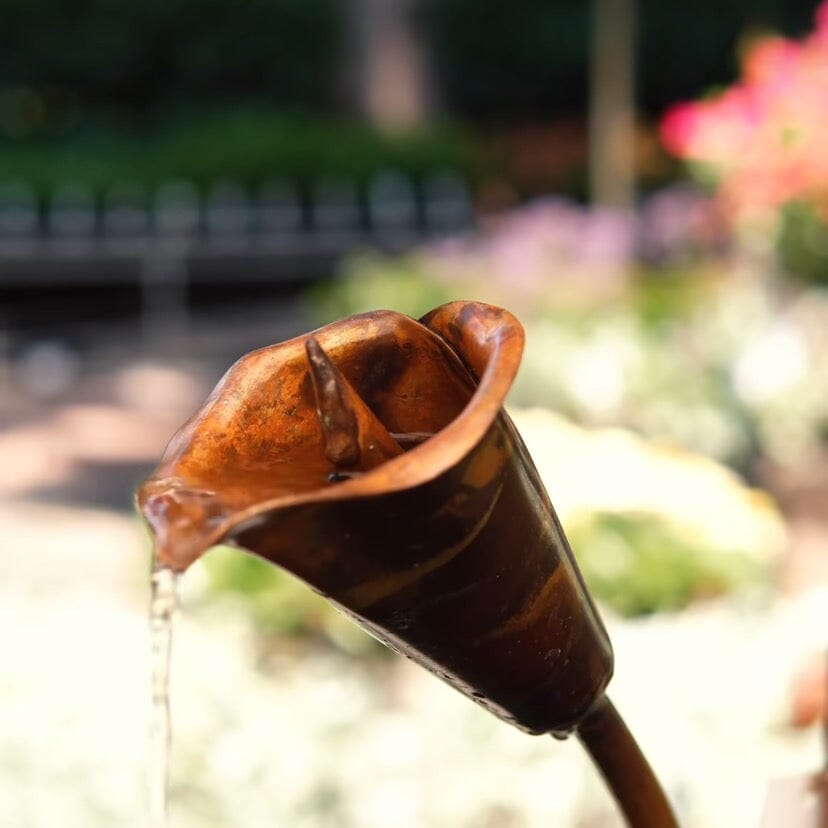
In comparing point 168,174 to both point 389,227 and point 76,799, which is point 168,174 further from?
point 76,799

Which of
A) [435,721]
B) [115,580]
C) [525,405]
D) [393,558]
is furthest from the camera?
[525,405]

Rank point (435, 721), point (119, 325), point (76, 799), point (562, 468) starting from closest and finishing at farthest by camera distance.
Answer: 1. point (76, 799)
2. point (435, 721)
3. point (562, 468)
4. point (119, 325)

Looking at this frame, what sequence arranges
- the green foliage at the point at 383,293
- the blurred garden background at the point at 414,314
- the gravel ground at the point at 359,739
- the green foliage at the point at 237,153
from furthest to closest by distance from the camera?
the green foliage at the point at 237,153, the green foliage at the point at 383,293, the blurred garden background at the point at 414,314, the gravel ground at the point at 359,739

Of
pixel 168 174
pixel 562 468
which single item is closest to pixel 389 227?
pixel 168 174

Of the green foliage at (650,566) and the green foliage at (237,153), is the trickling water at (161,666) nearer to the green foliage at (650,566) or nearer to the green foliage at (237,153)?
the green foliage at (650,566)

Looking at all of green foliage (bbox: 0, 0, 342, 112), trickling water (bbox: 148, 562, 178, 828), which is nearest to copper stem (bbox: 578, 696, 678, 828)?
trickling water (bbox: 148, 562, 178, 828)

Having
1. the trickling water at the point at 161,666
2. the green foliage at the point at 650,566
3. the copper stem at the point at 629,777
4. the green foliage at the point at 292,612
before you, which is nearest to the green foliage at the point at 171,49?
the green foliage at the point at 292,612

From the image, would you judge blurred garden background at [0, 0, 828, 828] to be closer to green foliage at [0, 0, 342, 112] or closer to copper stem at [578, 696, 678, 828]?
green foliage at [0, 0, 342, 112]
